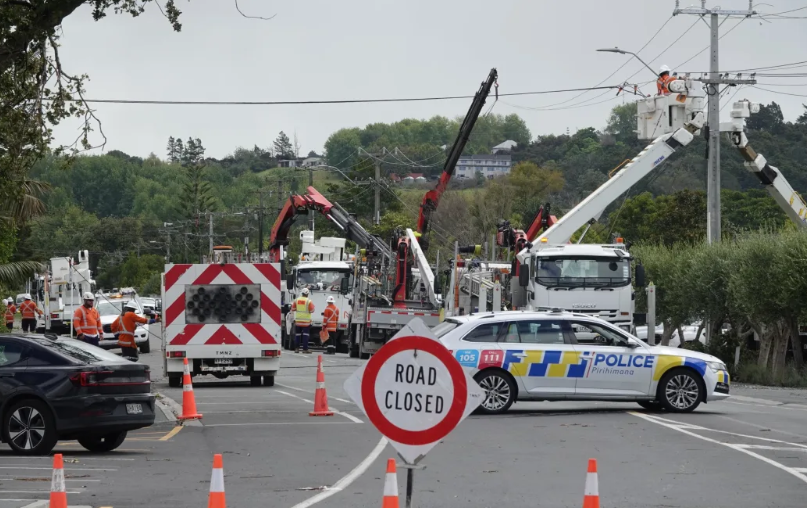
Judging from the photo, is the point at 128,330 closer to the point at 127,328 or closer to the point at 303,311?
the point at 127,328

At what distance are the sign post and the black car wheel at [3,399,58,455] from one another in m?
7.98

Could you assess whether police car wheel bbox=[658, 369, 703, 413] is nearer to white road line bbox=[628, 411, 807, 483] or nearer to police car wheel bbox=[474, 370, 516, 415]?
white road line bbox=[628, 411, 807, 483]

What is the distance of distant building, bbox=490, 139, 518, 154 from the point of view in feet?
573

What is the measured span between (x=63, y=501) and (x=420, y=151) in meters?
128

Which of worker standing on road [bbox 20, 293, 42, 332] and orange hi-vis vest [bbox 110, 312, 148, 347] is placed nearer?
orange hi-vis vest [bbox 110, 312, 148, 347]

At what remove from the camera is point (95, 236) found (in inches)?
4761

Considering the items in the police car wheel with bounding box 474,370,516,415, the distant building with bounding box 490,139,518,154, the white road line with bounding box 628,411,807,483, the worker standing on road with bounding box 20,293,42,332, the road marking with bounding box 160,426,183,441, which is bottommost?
the road marking with bounding box 160,426,183,441

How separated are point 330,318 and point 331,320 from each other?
0.57 ft

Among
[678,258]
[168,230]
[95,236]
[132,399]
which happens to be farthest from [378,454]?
[95,236]

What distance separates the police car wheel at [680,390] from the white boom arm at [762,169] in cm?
1834

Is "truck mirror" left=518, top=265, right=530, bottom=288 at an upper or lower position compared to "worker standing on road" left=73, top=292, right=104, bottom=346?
upper

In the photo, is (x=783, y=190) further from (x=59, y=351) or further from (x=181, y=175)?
(x=181, y=175)

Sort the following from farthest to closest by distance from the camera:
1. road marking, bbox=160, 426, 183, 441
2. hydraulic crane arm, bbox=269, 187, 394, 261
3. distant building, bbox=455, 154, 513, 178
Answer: distant building, bbox=455, 154, 513, 178 < hydraulic crane arm, bbox=269, 187, 394, 261 < road marking, bbox=160, 426, 183, 441

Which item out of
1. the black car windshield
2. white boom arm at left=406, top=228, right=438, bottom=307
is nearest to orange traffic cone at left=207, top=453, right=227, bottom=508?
the black car windshield
